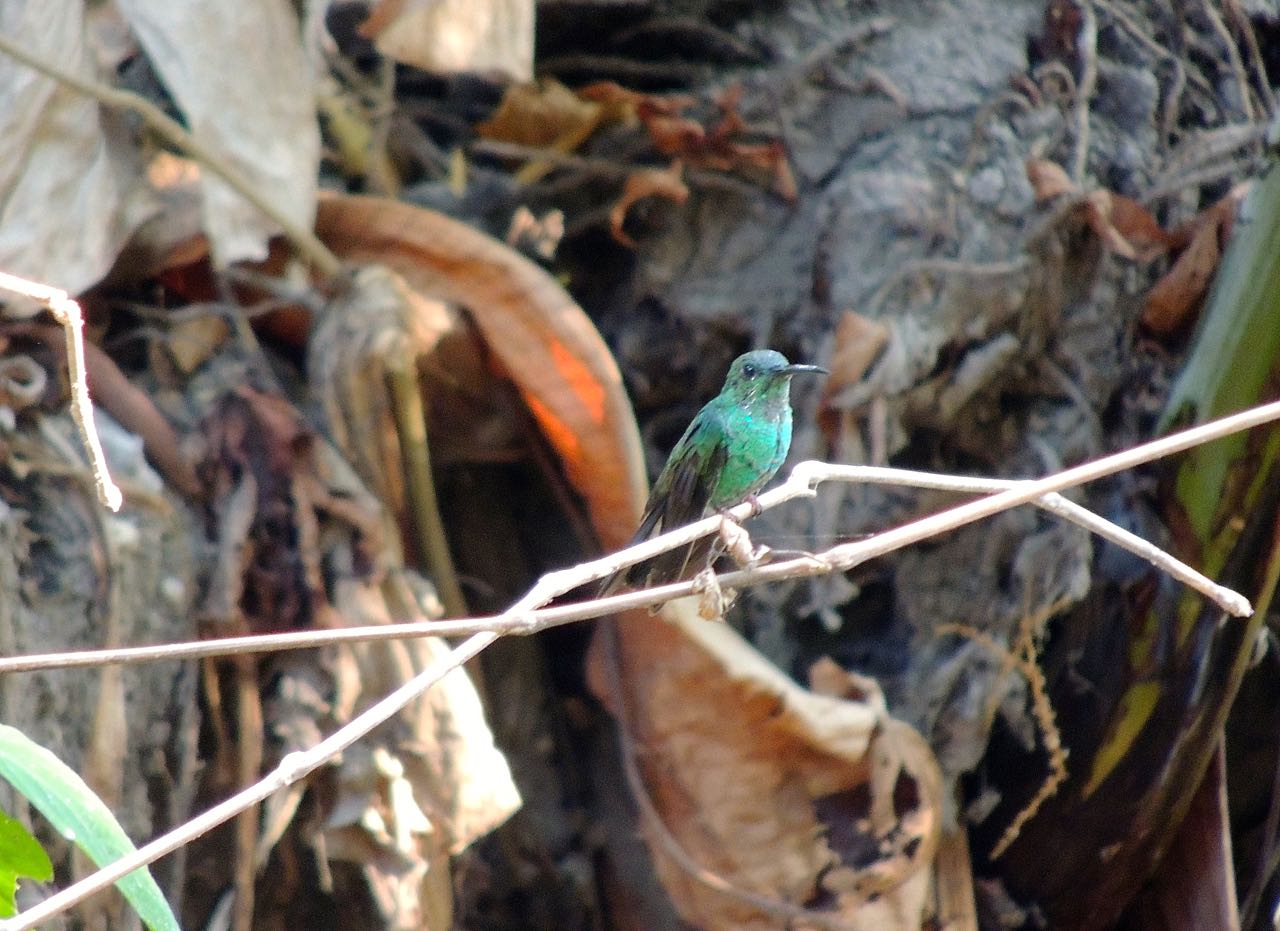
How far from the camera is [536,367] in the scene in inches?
122

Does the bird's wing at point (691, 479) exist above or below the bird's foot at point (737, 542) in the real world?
below

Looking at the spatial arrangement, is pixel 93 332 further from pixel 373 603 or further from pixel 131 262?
pixel 373 603

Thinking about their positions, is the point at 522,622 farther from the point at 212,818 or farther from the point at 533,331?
the point at 533,331

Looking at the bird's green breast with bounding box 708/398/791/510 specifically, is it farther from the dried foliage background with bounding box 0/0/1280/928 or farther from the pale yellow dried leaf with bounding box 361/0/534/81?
the pale yellow dried leaf with bounding box 361/0/534/81

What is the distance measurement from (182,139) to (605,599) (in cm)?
198

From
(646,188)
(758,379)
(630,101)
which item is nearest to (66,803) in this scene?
(758,379)

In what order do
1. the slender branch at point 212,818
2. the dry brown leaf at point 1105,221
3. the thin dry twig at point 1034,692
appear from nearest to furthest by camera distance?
the slender branch at point 212,818
the thin dry twig at point 1034,692
the dry brown leaf at point 1105,221

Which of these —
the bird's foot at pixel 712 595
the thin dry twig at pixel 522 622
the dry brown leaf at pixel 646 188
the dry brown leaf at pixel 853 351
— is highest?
the dry brown leaf at pixel 646 188

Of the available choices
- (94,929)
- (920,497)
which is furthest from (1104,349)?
(94,929)

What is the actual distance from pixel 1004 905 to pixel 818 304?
4.90 ft

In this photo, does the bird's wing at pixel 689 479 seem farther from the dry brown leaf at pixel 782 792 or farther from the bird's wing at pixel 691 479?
the dry brown leaf at pixel 782 792

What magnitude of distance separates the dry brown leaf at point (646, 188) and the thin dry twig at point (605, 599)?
7.28ft

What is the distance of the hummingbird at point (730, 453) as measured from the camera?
114 inches

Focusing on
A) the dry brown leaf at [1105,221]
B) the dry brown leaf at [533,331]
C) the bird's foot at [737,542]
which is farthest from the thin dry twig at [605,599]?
the dry brown leaf at [1105,221]
